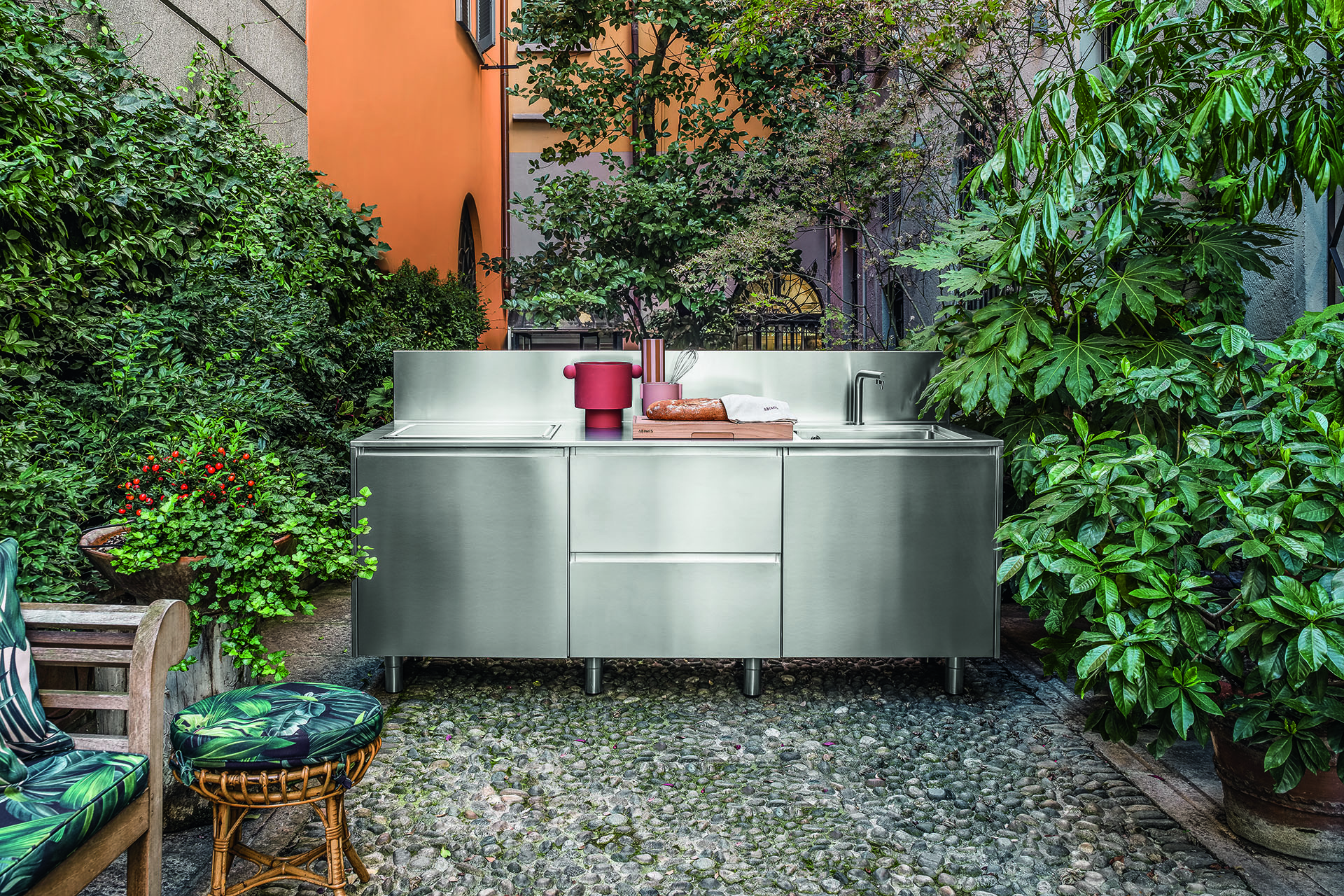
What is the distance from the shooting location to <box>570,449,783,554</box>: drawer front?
2.96 m

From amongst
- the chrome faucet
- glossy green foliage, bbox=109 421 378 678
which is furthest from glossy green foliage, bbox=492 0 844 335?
glossy green foliage, bbox=109 421 378 678

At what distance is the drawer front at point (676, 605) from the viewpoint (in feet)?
9.78

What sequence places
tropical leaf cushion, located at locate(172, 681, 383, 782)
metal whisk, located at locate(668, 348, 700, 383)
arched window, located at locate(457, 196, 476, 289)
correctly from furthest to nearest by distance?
arched window, located at locate(457, 196, 476, 289)
metal whisk, located at locate(668, 348, 700, 383)
tropical leaf cushion, located at locate(172, 681, 383, 782)

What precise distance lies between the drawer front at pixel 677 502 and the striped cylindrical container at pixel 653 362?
1.52ft

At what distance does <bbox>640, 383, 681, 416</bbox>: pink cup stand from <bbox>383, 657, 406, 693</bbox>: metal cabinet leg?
4.21ft

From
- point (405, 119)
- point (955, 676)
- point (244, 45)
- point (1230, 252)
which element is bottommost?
point (955, 676)

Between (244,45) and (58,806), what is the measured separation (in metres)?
4.35

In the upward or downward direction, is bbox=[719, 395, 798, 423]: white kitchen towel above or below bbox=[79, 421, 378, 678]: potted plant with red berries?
above

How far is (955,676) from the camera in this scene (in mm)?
3070

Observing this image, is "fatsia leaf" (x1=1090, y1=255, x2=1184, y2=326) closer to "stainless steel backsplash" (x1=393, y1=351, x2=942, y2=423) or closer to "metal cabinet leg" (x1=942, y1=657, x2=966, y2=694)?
"stainless steel backsplash" (x1=393, y1=351, x2=942, y2=423)

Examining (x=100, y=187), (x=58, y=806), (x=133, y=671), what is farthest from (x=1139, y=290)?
(x=100, y=187)

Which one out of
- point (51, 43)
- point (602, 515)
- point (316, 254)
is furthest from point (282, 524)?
point (316, 254)

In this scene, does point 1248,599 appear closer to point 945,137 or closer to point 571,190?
point 945,137

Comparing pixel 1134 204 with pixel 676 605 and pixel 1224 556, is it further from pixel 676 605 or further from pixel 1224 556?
pixel 676 605
